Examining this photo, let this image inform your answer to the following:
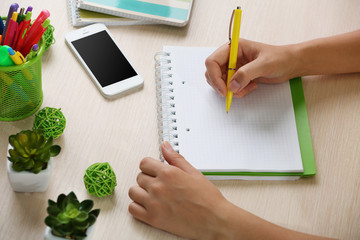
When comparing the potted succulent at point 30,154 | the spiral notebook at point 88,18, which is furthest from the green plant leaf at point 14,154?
the spiral notebook at point 88,18

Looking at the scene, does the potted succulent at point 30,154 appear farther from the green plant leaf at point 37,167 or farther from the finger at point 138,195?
the finger at point 138,195

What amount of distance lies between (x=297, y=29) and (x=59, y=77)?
54cm

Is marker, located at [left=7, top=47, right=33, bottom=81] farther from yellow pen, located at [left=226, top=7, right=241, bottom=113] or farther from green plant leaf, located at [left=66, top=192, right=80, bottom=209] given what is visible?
yellow pen, located at [left=226, top=7, right=241, bottom=113]

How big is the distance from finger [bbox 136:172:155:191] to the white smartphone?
19 centimetres

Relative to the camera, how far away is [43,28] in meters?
0.84

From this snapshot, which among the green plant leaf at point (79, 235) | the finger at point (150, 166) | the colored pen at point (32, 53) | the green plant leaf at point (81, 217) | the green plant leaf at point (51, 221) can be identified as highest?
the colored pen at point (32, 53)

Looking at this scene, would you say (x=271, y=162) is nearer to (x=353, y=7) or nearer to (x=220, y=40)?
(x=220, y=40)

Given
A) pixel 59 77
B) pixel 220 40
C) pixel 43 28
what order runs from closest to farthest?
pixel 43 28, pixel 59 77, pixel 220 40

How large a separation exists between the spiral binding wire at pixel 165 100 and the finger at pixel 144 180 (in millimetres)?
54

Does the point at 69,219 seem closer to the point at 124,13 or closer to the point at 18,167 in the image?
the point at 18,167

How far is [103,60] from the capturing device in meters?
1.01

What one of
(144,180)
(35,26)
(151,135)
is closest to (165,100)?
(151,135)

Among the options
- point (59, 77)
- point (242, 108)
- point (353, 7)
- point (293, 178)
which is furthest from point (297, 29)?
point (59, 77)

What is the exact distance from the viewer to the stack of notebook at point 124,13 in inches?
42.2
